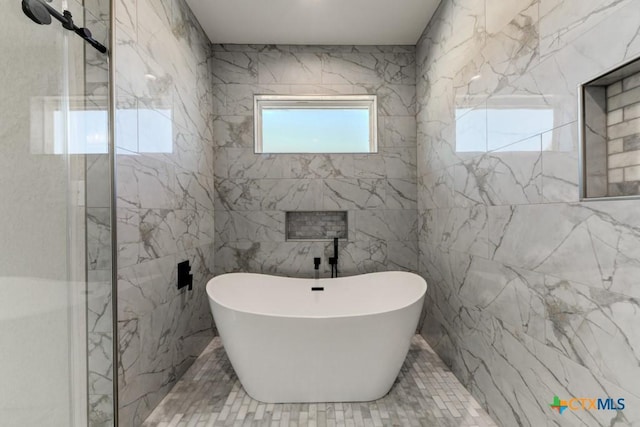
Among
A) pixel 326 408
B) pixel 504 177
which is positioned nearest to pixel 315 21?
pixel 504 177

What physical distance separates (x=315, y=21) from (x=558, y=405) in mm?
2866

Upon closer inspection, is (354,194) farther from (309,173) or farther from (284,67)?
(284,67)

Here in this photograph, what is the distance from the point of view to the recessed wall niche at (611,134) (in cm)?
97

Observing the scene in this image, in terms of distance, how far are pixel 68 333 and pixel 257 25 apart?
2513 mm

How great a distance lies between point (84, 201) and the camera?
1354 mm

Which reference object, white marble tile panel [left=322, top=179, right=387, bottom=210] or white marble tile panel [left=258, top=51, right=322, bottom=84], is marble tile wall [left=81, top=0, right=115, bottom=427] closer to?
white marble tile panel [left=258, top=51, right=322, bottom=84]

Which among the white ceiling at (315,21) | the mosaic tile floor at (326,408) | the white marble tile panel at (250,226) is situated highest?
the white ceiling at (315,21)

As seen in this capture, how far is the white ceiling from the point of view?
2.35 m

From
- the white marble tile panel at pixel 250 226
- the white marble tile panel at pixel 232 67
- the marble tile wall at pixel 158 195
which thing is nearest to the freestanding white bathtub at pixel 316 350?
the marble tile wall at pixel 158 195

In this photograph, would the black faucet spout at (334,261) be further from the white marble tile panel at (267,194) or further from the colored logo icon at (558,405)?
the colored logo icon at (558,405)

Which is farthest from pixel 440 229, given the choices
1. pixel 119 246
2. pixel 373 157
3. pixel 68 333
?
pixel 68 333

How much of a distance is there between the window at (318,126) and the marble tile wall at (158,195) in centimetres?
61

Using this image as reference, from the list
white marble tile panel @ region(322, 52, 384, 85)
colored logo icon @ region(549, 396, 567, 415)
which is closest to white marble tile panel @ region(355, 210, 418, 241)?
white marble tile panel @ region(322, 52, 384, 85)

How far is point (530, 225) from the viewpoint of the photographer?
A: 1.38m
